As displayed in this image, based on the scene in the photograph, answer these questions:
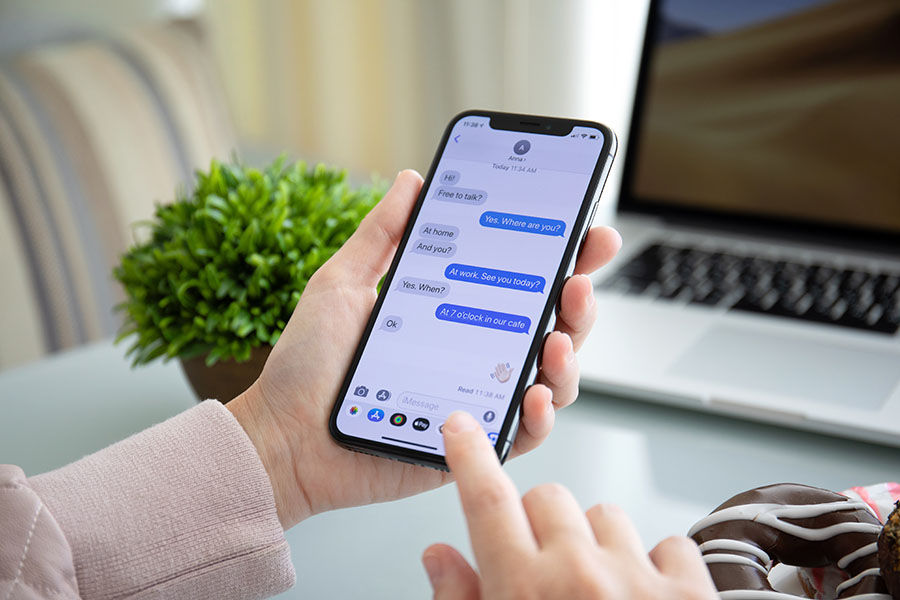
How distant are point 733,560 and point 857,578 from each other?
0.18 feet

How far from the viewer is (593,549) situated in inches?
14.5

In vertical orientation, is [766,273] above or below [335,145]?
above

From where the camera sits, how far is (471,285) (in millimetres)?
565

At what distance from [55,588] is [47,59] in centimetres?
109

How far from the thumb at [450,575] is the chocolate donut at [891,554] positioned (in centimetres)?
17

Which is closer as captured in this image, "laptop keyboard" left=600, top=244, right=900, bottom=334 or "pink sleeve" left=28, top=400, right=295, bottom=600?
"pink sleeve" left=28, top=400, right=295, bottom=600

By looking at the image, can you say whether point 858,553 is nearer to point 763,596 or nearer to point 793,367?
point 763,596

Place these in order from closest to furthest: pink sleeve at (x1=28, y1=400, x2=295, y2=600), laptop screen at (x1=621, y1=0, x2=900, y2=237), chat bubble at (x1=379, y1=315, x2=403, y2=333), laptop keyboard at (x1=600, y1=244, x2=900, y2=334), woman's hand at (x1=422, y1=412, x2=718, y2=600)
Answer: woman's hand at (x1=422, y1=412, x2=718, y2=600), pink sleeve at (x1=28, y1=400, x2=295, y2=600), chat bubble at (x1=379, y1=315, x2=403, y2=333), laptop keyboard at (x1=600, y1=244, x2=900, y2=334), laptop screen at (x1=621, y1=0, x2=900, y2=237)

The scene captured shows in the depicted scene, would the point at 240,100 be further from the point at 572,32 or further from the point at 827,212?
the point at 827,212

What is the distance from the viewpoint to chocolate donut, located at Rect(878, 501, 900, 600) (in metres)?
0.37

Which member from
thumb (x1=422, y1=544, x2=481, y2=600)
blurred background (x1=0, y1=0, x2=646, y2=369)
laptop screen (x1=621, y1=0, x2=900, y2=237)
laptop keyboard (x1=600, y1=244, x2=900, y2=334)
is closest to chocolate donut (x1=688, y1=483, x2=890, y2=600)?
thumb (x1=422, y1=544, x2=481, y2=600)

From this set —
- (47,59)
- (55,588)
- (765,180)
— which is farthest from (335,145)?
(55,588)

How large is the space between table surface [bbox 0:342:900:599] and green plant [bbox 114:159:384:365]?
0.13 meters

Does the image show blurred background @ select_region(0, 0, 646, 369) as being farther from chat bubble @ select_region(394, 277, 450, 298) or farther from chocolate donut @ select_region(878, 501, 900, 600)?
A: chocolate donut @ select_region(878, 501, 900, 600)
